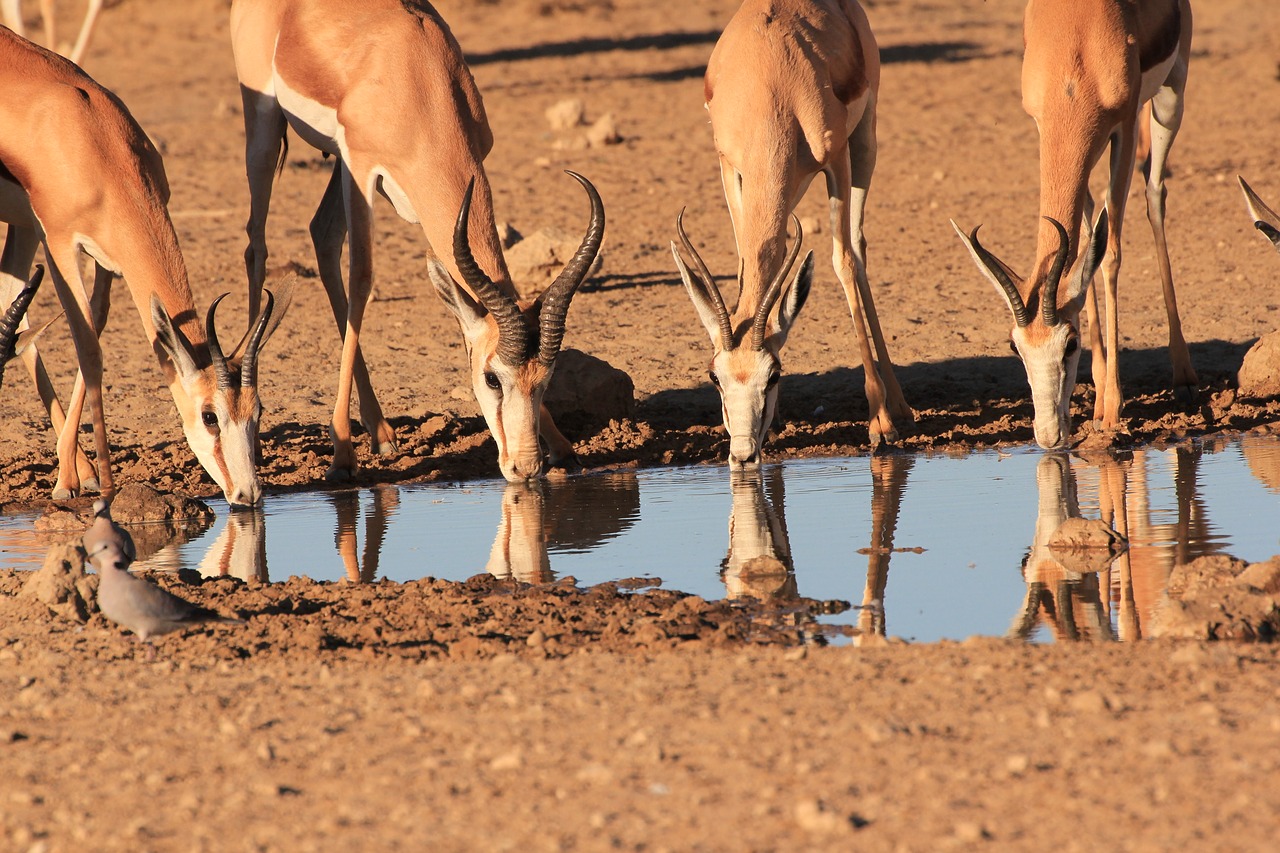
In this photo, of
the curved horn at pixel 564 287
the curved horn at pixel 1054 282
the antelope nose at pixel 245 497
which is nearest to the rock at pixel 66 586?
the antelope nose at pixel 245 497

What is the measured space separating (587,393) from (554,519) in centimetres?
233

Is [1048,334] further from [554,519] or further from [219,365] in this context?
[219,365]

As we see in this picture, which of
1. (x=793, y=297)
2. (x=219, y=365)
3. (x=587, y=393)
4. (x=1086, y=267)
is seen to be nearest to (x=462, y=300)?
(x=219, y=365)

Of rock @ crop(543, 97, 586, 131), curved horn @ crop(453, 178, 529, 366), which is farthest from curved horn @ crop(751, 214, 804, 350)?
rock @ crop(543, 97, 586, 131)

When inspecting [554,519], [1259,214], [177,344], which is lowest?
[554,519]

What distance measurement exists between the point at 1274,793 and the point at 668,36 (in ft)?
94.5

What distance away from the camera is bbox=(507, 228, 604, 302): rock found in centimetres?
1306

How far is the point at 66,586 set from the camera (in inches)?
232

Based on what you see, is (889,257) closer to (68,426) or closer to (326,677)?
(68,426)

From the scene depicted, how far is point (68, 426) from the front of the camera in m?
9.00

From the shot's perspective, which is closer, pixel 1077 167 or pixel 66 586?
pixel 66 586

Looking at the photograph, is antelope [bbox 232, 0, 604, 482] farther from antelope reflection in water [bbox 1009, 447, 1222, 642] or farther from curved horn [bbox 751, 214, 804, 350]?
antelope reflection in water [bbox 1009, 447, 1222, 642]

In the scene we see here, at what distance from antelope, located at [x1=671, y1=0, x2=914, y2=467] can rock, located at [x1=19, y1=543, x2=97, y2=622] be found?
12.5 feet

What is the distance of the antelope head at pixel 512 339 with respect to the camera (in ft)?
27.0
